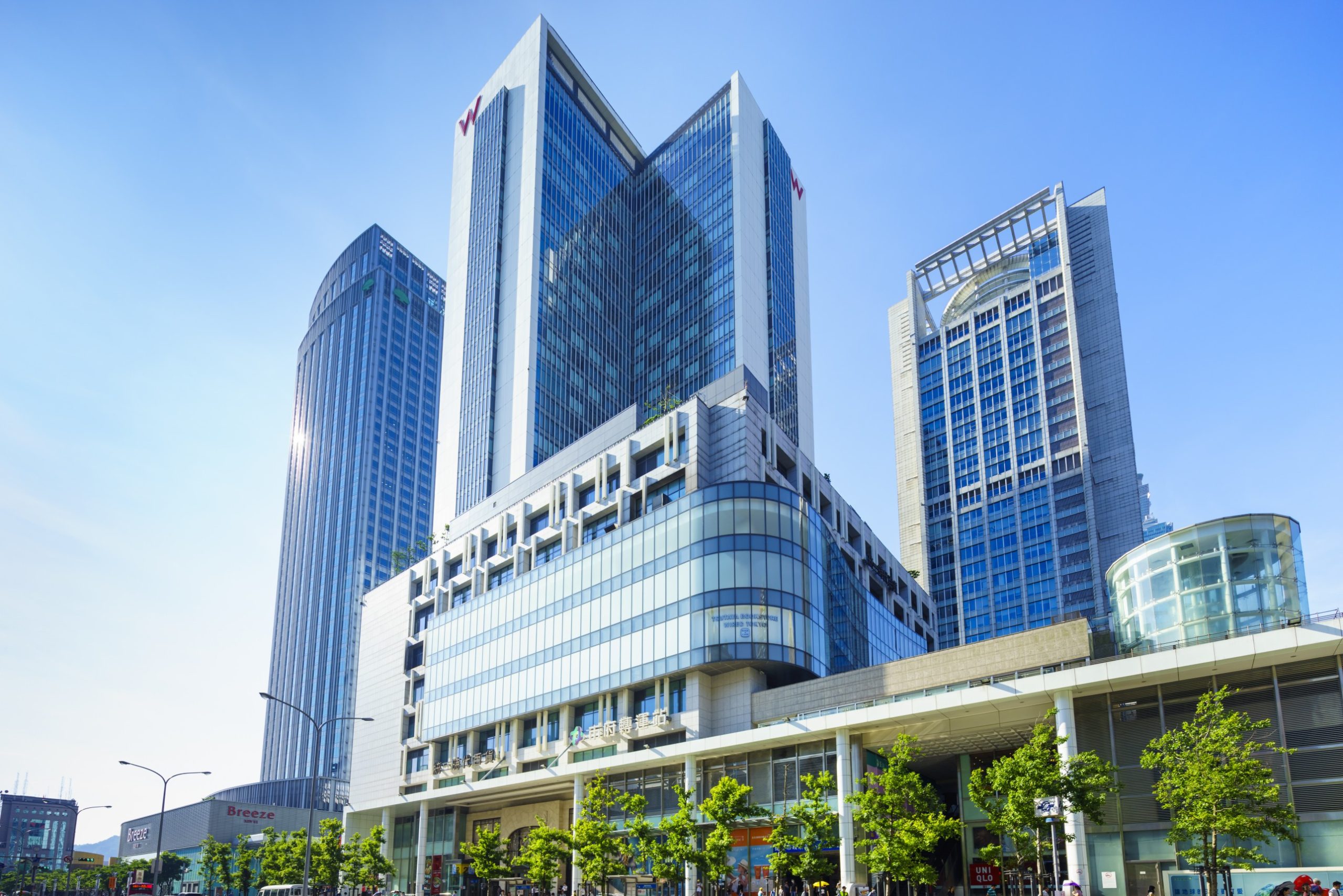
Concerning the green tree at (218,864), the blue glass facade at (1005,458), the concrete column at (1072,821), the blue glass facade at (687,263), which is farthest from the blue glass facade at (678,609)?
the blue glass facade at (1005,458)

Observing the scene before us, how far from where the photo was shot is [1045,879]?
47312 millimetres

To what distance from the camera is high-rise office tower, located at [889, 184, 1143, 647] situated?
147500 millimetres

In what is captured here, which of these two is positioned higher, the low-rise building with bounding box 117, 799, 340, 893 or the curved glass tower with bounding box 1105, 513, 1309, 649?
the curved glass tower with bounding box 1105, 513, 1309, 649

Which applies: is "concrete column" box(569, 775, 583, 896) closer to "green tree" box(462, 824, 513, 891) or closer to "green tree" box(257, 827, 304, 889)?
"green tree" box(462, 824, 513, 891)

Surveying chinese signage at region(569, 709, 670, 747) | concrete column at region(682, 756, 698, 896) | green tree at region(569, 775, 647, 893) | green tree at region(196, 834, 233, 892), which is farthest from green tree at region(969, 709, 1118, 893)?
green tree at region(196, 834, 233, 892)

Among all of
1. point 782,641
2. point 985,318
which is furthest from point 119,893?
point 985,318

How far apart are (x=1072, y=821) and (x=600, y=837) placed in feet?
81.5

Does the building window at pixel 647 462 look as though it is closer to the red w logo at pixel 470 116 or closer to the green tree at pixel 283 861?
the green tree at pixel 283 861

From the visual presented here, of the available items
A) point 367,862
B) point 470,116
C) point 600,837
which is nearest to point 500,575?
point 367,862

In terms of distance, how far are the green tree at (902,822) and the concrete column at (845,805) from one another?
4.38m

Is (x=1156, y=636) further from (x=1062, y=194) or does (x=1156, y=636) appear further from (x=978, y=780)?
(x=1062, y=194)

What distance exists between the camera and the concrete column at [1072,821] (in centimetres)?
4169

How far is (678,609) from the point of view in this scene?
64562mm

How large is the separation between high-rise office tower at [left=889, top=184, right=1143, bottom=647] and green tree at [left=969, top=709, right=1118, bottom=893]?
107 meters
